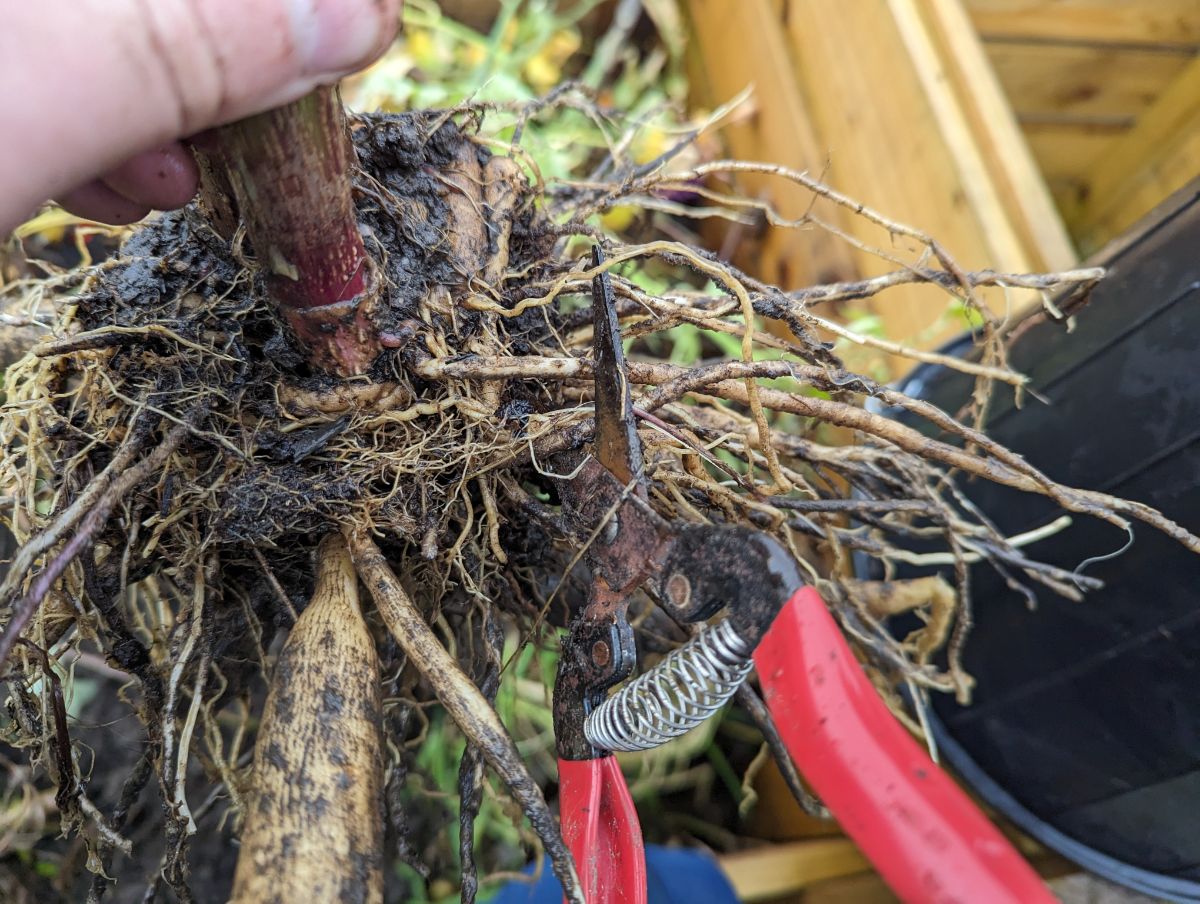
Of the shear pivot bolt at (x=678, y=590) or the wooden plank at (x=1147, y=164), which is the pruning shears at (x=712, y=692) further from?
the wooden plank at (x=1147, y=164)

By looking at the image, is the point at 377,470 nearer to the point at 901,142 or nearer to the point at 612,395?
the point at 612,395

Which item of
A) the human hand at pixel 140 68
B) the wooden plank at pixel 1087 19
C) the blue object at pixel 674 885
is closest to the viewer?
the human hand at pixel 140 68

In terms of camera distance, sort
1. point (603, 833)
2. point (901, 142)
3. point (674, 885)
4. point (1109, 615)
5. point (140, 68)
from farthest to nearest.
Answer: point (901, 142), point (674, 885), point (1109, 615), point (603, 833), point (140, 68)

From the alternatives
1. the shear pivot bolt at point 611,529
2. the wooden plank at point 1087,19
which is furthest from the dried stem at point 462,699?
the wooden plank at point 1087,19

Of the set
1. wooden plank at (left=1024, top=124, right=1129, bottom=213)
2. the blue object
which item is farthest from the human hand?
wooden plank at (left=1024, top=124, right=1129, bottom=213)

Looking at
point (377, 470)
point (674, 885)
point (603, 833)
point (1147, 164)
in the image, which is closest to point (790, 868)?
point (674, 885)

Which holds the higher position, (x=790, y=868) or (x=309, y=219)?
(x=309, y=219)
